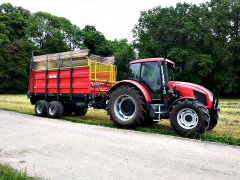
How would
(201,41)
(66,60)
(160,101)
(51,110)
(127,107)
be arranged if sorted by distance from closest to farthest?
(160,101) → (127,107) → (66,60) → (51,110) → (201,41)

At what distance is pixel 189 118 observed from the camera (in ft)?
27.8

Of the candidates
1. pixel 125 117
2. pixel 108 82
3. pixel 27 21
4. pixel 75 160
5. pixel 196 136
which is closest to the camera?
pixel 75 160

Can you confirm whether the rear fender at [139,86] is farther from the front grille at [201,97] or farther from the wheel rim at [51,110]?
the wheel rim at [51,110]

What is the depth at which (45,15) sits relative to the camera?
62.2m

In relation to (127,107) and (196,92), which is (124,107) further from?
(196,92)

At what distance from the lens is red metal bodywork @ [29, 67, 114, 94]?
12047mm

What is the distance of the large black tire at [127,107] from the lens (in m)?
9.45

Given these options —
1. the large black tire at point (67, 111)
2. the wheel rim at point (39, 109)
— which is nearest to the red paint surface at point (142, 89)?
the large black tire at point (67, 111)

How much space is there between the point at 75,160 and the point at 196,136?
4090 millimetres

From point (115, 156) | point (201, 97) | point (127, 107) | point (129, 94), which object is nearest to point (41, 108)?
point (127, 107)

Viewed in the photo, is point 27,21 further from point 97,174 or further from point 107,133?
point 97,174

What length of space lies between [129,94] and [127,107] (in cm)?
58

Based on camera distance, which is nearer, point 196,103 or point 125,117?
point 196,103

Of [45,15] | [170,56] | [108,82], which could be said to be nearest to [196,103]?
[108,82]
